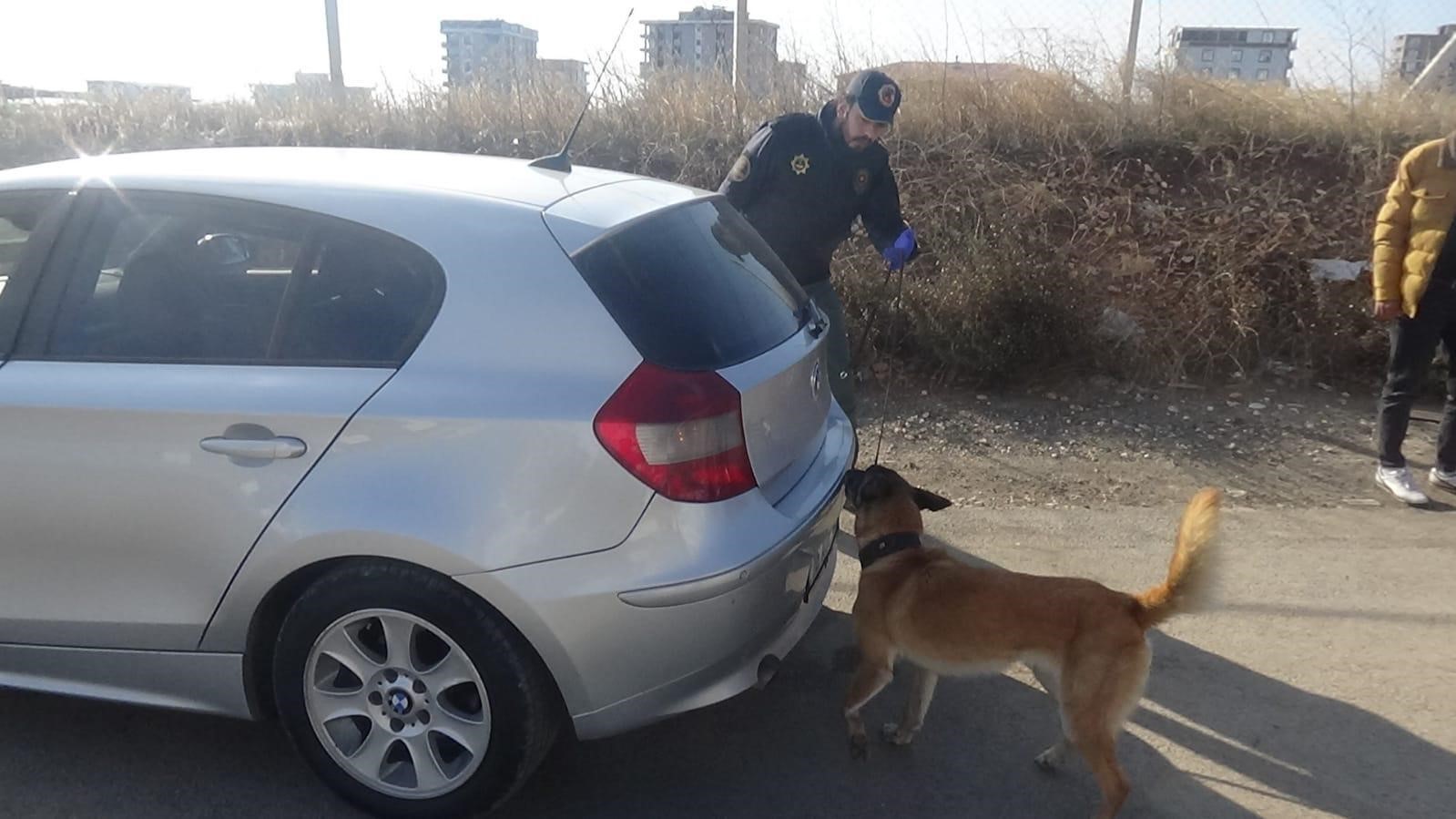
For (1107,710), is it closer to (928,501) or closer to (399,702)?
(928,501)

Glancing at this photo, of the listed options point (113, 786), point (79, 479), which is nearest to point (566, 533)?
point (79, 479)

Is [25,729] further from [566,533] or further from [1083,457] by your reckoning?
[1083,457]

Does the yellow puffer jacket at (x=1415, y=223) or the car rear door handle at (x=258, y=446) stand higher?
the yellow puffer jacket at (x=1415, y=223)

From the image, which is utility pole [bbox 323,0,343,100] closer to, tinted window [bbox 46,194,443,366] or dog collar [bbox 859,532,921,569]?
tinted window [bbox 46,194,443,366]

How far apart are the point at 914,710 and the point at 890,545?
507mm

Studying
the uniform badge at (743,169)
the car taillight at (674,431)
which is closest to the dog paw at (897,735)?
the car taillight at (674,431)

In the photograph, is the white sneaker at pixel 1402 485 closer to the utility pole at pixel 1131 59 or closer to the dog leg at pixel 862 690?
the dog leg at pixel 862 690

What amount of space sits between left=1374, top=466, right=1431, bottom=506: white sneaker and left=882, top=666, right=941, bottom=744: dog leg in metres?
3.31

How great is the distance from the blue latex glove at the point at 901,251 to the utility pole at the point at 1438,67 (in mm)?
6256

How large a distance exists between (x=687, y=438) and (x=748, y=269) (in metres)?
0.85

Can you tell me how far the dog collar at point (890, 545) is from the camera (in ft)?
10.5

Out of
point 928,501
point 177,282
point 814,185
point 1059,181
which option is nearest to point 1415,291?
point 814,185

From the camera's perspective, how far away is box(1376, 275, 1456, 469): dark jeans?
5.12 m

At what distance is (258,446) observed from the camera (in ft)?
8.63
